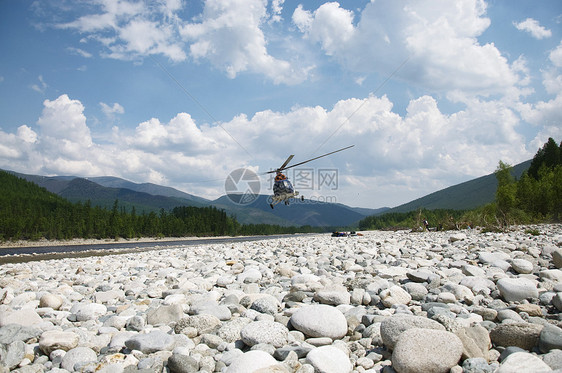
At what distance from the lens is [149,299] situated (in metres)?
6.17

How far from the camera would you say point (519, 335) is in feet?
10.9

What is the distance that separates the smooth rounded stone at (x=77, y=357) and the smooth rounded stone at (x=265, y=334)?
5.46 feet

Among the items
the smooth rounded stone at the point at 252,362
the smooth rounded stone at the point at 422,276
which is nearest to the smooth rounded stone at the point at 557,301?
the smooth rounded stone at the point at 422,276

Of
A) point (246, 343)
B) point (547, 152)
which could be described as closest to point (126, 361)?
point (246, 343)

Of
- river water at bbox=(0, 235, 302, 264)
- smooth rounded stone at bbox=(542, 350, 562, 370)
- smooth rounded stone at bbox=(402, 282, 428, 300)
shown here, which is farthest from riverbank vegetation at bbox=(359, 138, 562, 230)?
smooth rounded stone at bbox=(542, 350, 562, 370)

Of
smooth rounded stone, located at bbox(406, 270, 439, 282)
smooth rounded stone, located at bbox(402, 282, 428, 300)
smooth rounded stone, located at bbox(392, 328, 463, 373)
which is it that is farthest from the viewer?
smooth rounded stone, located at bbox(406, 270, 439, 282)

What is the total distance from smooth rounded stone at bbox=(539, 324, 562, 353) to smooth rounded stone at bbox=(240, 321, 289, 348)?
8.46ft

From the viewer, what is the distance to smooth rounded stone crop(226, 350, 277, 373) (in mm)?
3039

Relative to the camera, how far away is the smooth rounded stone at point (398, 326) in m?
3.45

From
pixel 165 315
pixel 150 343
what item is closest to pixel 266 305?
pixel 165 315

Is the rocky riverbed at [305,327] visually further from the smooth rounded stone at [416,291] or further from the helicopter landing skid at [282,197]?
the helicopter landing skid at [282,197]

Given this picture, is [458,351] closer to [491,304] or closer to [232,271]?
[491,304]

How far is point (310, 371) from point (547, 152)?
86.4 metres

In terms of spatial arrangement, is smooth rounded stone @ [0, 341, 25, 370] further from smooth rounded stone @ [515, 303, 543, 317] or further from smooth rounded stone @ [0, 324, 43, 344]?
smooth rounded stone @ [515, 303, 543, 317]
